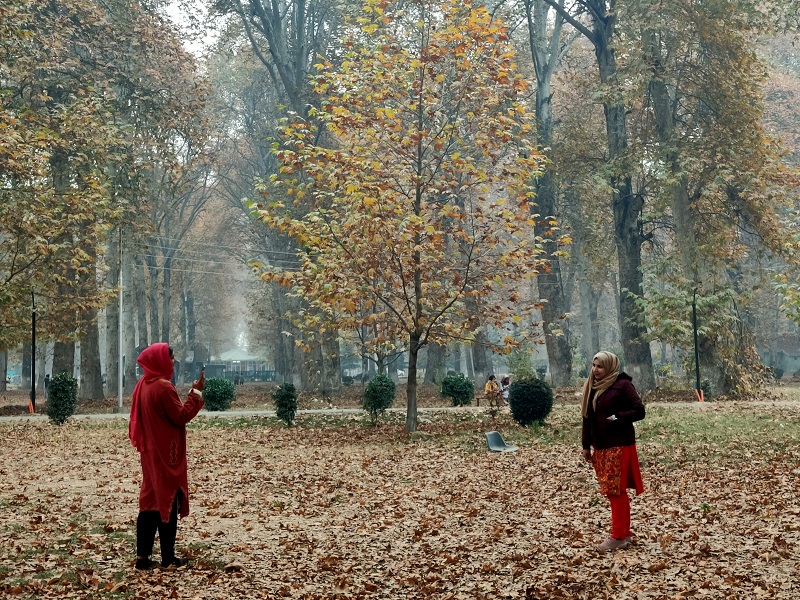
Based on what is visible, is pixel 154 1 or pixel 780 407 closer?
pixel 780 407

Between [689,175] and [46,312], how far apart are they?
19964mm

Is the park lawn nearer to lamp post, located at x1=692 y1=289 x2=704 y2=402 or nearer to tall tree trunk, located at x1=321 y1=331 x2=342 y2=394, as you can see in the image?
lamp post, located at x1=692 y1=289 x2=704 y2=402

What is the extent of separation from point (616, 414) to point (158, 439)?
3998 millimetres

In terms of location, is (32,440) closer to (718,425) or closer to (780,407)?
(718,425)

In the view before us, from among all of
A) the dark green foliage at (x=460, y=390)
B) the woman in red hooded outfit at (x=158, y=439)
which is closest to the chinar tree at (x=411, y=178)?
the dark green foliage at (x=460, y=390)

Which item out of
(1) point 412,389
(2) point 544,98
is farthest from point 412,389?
(2) point 544,98

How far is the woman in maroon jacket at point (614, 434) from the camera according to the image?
8.66 metres

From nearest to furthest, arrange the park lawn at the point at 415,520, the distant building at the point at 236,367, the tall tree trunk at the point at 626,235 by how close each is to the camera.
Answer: the park lawn at the point at 415,520, the tall tree trunk at the point at 626,235, the distant building at the point at 236,367

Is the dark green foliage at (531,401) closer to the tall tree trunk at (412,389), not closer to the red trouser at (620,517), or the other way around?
the tall tree trunk at (412,389)

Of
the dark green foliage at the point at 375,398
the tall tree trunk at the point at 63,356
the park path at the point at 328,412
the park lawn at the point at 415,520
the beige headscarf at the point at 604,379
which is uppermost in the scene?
the tall tree trunk at the point at 63,356

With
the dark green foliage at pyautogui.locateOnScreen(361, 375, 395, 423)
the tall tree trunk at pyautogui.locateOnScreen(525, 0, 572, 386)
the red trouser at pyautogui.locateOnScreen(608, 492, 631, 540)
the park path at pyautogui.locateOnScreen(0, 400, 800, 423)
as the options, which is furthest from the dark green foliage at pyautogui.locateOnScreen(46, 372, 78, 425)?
the red trouser at pyautogui.locateOnScreen(608, 492, 631, 540)

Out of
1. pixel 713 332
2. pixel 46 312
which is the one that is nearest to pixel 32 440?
pixel 46 312

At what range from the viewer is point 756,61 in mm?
30094

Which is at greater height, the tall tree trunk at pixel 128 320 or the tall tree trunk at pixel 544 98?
the tall tree trunk at pixel 544 98
